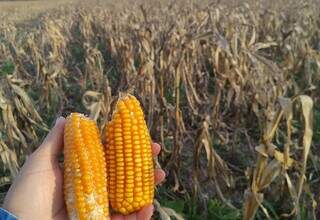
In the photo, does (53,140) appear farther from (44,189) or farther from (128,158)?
(128,158)

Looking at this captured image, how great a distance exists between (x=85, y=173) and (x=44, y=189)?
430 mm

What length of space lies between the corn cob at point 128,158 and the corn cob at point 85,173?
0.20 ft

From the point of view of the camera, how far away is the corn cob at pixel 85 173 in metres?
2.50

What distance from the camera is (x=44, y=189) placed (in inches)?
111

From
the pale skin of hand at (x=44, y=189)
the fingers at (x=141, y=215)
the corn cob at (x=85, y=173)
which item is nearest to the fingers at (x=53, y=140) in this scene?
the pale skin of hand at (x=44, y=189)

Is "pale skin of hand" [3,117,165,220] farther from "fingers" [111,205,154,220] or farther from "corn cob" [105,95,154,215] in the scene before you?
"corn cob" [105,95,154,215]

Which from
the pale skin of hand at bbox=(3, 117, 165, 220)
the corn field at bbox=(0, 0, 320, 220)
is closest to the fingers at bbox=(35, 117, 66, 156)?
the pale skin of hand at bbox=(3, 117, 165, 220)

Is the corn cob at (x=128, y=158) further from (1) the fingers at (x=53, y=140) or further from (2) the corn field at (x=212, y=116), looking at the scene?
(2) the corn field at (x=212, y=116)

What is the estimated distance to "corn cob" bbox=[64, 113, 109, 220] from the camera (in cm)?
250

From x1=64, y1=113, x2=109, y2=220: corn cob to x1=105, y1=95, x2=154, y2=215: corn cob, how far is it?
0.20 ft

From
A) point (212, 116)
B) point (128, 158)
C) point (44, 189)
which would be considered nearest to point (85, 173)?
point (128, 158)

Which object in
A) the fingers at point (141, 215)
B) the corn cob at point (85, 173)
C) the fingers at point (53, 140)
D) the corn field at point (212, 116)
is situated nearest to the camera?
the corn cob at point (85, 173)

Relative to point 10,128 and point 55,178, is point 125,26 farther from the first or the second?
point 55,178

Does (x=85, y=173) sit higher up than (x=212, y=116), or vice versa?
(x=85, y=173)
